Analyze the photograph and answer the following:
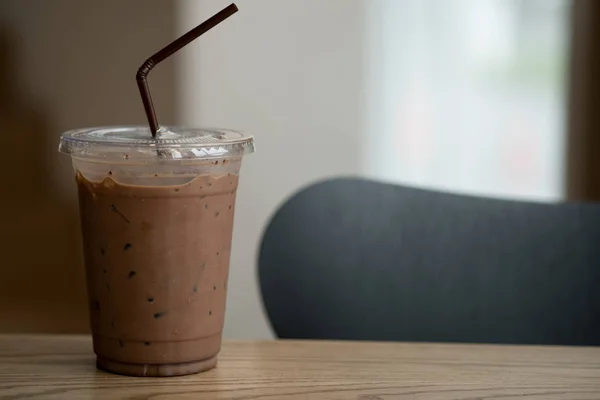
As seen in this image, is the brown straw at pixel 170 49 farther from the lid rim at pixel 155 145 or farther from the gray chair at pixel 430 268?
the gray chair at pixel 430 268

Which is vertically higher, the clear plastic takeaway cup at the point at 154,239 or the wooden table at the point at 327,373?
the clear plastic takeaway cup at the point at 154,239

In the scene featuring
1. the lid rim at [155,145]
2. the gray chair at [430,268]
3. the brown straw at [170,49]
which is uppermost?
the brown straw at [170,49]

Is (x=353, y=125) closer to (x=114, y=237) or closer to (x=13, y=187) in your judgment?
(x=13, y=187)

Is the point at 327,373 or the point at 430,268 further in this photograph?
the point at 430,268

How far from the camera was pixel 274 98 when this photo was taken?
1.95 meters

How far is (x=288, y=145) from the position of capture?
196cm

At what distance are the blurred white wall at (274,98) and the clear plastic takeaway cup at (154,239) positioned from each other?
125 centimetres

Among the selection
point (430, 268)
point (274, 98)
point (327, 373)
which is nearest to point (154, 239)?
point (327, 373)

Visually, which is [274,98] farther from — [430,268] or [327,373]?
[327,373]

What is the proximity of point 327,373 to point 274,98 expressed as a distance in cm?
132

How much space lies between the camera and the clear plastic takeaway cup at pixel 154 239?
640 mm

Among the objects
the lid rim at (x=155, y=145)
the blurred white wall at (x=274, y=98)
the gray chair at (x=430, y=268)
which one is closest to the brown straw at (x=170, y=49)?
the lid rim at (x=155, y=145)

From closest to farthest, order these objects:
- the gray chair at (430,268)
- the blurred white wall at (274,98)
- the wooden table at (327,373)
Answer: the wooden table at (327,373) → the gray chair at (430,268) → the blurred white wall at (274,98)

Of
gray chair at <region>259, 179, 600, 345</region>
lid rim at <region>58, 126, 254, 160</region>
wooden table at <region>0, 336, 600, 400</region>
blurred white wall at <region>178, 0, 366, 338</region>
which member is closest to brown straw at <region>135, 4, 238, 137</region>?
lid rim at <region>58, 126, 254, 160</region>
